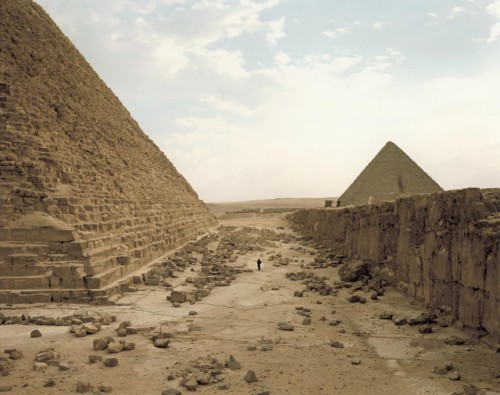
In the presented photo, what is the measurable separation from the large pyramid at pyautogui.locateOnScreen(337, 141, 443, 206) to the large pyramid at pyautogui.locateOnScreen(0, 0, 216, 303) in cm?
835

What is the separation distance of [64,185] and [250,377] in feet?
22.7

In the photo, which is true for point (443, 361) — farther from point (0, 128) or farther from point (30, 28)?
point (30, 28)

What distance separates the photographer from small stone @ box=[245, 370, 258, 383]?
12.3 feet

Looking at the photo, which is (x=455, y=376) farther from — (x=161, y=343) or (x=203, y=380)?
(x=161, y=343)

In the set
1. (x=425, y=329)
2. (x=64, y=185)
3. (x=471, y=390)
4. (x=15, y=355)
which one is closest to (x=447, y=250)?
(x=425, y=329)

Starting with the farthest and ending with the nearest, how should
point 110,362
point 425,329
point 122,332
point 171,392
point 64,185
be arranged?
1. point 64,185
2. point 122,332
3. point 425,329
4. point 110,362
5. point 171,392

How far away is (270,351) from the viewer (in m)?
4.55

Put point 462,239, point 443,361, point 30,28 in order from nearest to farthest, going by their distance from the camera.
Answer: point 443,361, point 462,239, point 30,28

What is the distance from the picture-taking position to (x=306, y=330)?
531cm

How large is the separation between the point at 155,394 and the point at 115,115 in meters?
17.9

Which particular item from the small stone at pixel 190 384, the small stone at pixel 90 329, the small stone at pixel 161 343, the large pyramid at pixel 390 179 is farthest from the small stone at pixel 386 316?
the large pyramid at pixel 390 179

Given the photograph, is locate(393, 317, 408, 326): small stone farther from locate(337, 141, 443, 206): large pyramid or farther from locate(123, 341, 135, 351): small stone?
locate(337, 141, 443, 206): large pyramid

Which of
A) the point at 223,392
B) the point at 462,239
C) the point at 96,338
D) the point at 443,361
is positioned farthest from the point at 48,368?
the point at 462,239

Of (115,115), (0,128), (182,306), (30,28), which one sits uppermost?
(30,28)
